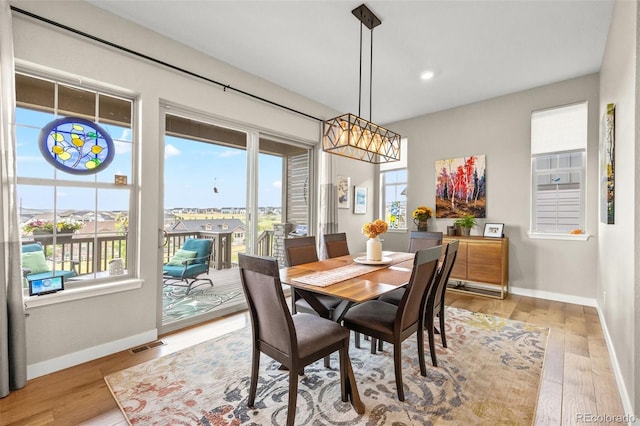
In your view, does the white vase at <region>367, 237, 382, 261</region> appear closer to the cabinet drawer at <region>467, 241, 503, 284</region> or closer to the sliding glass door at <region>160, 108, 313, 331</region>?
the sliding glass door at <region>160, 108, 313, 331</region>

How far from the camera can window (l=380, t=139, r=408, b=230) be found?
549 centimetres

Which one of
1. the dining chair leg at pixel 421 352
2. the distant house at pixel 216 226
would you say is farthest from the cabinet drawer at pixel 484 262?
the distant house at pixel 216 226

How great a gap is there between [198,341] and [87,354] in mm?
851

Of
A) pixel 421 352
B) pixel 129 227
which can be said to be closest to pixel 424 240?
pixel 421 352

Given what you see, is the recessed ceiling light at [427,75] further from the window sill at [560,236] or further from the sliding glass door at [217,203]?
the window sill at [560,236]

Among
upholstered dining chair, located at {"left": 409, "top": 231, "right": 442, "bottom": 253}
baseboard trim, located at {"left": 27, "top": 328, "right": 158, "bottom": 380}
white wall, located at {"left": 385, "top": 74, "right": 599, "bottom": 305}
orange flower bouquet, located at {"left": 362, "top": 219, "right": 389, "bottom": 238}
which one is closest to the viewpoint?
baseboard trim, located at {"left": 27, "top": 328, "right": 158, "bottom": 380}

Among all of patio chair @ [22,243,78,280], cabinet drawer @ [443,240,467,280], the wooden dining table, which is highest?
patio chair @ [22,243,78,280]

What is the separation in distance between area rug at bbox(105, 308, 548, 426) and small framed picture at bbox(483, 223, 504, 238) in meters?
1.87

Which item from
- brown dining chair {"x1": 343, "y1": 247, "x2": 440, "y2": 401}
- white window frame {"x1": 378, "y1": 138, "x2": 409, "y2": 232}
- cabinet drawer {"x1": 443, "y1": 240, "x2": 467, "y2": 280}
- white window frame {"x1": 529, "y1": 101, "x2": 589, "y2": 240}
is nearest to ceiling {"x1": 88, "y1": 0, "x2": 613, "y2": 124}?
white window frame {"x1": 529, "y1": 101, "x2": 589, "y2": 240}

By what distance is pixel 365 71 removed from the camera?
360cm

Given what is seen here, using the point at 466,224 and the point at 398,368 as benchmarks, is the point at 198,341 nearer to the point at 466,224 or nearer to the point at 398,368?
the point at 398,368

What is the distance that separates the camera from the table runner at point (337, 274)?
82.0 inches

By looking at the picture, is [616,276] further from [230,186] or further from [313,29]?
[230,186]

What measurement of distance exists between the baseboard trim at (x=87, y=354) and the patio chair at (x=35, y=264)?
650 mm
